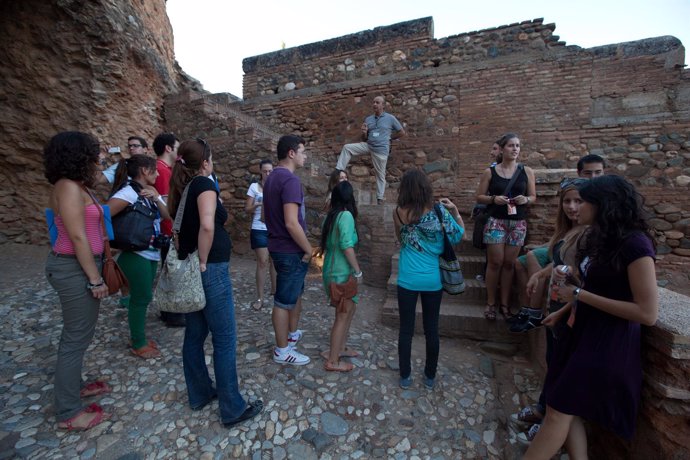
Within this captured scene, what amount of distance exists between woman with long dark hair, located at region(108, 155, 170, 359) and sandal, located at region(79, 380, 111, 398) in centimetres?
42

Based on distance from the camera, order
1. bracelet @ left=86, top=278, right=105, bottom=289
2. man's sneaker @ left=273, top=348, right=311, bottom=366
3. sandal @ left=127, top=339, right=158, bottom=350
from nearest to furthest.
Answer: bracelet @ left=86, top=278, right=105, bottom=289 < man's sneaker @ left=273, top=348, right=311, bottom=366 < sandal @ left=127, top=339, right=158, bottom=350

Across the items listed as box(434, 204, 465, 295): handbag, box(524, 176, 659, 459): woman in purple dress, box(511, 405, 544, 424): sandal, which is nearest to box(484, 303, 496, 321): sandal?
box(511, 405, 544, 424): sandal

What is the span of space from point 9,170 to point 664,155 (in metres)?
11.9


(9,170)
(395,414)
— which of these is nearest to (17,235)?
(9,170)

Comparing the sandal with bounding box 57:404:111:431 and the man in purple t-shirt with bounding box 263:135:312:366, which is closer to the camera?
the sandal with bounding box 57:404:111:431

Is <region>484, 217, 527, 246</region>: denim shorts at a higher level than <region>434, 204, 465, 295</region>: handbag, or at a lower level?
higher

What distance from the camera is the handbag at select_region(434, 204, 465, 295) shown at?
2482mm

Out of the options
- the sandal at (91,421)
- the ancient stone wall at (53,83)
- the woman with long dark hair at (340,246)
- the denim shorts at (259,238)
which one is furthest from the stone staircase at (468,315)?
the ancient stone wall at (53,83)

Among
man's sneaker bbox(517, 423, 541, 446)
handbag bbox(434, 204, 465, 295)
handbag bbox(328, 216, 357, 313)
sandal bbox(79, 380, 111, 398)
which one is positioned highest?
handbag bbox(434, 204, 465, 295)

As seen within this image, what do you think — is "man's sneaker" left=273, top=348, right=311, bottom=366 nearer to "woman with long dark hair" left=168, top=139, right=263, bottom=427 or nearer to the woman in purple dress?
"woman with long dark hair" left=168, top=139, right=263, bottom=427

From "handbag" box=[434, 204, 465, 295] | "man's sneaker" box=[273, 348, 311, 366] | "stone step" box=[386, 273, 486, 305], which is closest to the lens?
"handbag" box=[434, 204, 465, 295]

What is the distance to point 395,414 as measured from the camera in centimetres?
244

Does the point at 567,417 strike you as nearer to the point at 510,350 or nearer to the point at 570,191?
the point at 570,191

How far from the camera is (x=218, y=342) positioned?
2.09 meters
